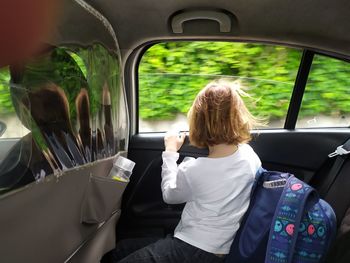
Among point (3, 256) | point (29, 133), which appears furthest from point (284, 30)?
point (3, 256)

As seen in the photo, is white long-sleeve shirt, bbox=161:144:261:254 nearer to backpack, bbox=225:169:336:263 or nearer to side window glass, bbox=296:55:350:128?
backpack, bbox=225:169:336:263

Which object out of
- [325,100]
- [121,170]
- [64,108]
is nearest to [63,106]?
[64,108]

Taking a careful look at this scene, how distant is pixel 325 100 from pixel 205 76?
697mm

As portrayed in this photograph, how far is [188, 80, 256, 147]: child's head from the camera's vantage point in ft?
5.62

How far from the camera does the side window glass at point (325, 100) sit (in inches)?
93.9

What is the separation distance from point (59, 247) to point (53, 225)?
117 mm

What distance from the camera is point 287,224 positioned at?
4.79 feet

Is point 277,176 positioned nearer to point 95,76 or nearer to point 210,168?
point 210,168

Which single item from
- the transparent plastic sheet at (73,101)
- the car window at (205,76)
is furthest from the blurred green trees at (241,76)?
the transparent plastic sheet at (73,101)

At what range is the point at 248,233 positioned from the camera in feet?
5.23

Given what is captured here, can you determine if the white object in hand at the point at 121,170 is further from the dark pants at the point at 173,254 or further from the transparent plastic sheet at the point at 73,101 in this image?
the dark pants at the point at 173,254

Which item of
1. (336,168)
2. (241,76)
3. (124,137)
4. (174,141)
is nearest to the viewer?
(336,168)

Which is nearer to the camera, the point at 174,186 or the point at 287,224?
the point at 287,224

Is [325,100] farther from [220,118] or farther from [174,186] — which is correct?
[174,186]
